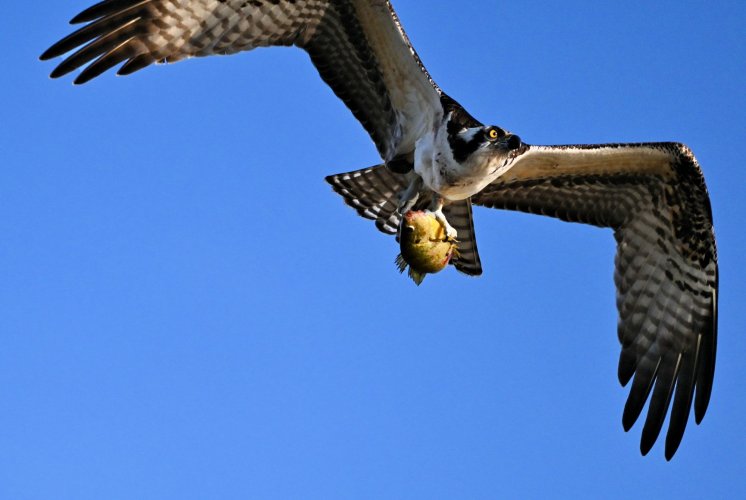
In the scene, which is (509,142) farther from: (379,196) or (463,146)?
(379,196)

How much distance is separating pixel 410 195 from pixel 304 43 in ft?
4.80

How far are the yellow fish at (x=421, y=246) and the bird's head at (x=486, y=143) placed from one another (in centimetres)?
56

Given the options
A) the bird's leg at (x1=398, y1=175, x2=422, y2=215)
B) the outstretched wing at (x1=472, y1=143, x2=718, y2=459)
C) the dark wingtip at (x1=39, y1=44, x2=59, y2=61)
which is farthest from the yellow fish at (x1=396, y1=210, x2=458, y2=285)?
the dark wingtip at (x1=39, y1=44, x2=59, y2=61)

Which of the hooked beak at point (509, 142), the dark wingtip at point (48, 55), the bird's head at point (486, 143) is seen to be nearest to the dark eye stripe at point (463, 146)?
the bird's head at point (486, 143)

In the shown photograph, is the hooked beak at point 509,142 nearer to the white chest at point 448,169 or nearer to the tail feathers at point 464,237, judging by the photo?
the white chest at point 448,169

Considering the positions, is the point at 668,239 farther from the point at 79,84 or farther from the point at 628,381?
the point at 79,84

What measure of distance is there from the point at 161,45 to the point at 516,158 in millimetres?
2822

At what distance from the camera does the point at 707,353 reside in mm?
10086

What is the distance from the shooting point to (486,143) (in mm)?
8422

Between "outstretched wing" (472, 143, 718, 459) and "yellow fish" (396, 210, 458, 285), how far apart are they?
4.79ft

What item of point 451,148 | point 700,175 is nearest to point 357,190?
point 451,148

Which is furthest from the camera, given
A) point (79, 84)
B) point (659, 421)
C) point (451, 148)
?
point (659, 421)

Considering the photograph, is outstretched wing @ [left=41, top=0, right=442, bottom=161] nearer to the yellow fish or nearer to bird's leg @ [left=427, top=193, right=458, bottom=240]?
bird's leg @ [left=427, top=193, right=458, bottom=240]

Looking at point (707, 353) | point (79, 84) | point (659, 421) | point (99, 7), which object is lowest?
point (659, 421)
